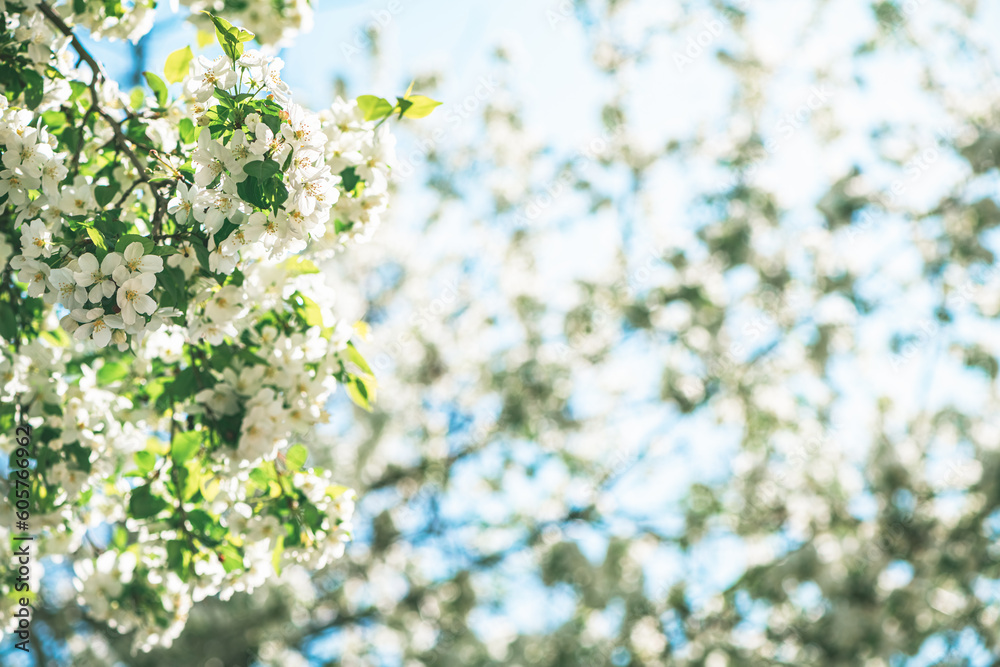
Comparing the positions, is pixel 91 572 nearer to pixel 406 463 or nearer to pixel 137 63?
pixel 137 63

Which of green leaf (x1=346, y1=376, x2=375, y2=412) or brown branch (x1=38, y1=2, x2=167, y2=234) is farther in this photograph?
green leaf (x1=346, y1=376, x2=375, y2=412)

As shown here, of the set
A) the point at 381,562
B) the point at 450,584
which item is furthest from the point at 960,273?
the point at 381,562

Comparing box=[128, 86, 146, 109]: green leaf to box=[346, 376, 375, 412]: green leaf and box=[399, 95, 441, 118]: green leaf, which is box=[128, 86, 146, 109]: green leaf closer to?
box=[399, 95, 441, 118]: green leaf

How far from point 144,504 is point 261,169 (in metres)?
1.17

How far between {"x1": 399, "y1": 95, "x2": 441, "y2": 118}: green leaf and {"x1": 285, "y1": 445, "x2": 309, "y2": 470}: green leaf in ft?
3.44

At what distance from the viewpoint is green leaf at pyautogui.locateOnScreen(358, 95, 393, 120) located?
7.05 feet

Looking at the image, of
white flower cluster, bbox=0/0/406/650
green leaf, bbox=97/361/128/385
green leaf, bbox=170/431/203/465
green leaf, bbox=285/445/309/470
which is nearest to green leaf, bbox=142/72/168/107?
white flower cluster, bbox=0/0/406/650

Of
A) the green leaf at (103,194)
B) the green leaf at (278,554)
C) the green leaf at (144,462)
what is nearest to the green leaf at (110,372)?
the green leaf at (144,462)

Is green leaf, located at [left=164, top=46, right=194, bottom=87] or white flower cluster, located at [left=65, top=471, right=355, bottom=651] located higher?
green leaf, located at [left=164, top=46, right=194, bottom=87]

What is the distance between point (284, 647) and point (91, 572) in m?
4.87

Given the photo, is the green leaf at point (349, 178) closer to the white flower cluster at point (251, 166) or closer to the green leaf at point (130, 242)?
the white flower cluster at point (251, 166)

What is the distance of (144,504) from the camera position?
217 centimetres

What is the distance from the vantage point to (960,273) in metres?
5.99

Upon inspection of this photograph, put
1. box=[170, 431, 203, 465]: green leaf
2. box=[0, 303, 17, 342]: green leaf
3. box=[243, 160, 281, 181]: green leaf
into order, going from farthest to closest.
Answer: box=[170, 431, 203, 465]: green leaf → box=[0, 303, 17, 342]: green leaf → box=[243, 160, 281, 181]: green leaf
